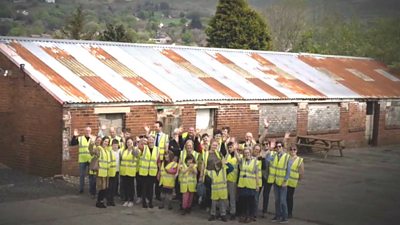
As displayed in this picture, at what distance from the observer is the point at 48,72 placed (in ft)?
59.8

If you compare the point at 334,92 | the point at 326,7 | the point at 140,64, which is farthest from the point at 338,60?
the point at 326,7

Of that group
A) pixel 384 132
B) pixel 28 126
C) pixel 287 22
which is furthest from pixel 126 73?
pixel 287 22

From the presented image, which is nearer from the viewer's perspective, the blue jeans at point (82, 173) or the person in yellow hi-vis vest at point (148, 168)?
the person in yellow hi-vis vest at point (148, 168)

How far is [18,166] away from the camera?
18.3m

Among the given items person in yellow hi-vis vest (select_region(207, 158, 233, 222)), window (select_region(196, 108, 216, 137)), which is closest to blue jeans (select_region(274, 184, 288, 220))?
person in yellow hi-vis vest (select_region(207, 158, 233, 222))

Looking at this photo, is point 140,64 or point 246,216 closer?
point 246,216

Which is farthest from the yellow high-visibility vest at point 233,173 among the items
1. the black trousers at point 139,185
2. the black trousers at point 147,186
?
the black trousers at point 139,185

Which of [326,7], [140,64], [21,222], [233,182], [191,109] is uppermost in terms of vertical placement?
[326,7]

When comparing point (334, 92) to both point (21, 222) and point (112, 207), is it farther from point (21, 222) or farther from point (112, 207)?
point (21, 222)

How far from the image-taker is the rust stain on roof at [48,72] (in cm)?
1747

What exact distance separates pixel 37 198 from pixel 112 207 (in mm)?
1976

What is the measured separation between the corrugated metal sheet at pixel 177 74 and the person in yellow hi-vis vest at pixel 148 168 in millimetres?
4232

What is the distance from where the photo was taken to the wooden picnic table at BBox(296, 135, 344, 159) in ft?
76.9

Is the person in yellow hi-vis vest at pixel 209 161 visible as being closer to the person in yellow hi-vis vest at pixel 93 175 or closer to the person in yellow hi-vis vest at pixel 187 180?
the person in yellow hi-vis vest at pixel 187 180
